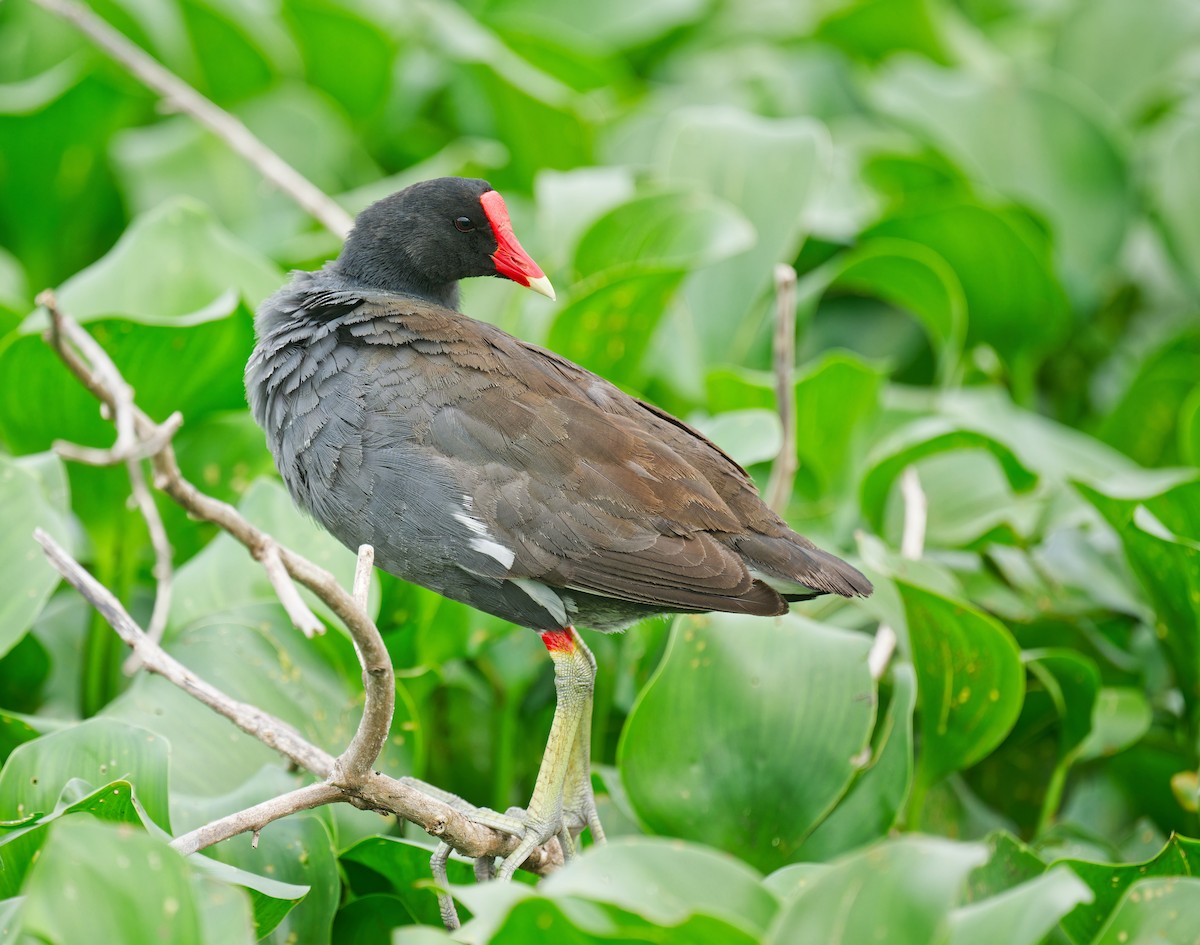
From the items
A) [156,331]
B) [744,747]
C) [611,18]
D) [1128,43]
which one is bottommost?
[744,747]

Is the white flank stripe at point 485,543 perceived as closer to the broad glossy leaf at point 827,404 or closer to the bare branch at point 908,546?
the bare branch at point 908,546

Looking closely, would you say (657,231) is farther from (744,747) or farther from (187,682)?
(187,682)

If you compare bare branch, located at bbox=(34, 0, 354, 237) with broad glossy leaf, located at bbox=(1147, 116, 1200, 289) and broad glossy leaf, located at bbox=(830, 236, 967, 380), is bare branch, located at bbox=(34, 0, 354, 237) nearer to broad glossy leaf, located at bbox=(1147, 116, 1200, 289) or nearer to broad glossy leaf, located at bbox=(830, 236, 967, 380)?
broad glossy leaf, located at bbox=(830, 236, 967, 380)

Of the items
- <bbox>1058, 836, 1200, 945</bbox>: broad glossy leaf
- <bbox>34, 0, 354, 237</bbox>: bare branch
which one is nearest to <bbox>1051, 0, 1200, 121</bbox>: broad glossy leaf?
<bbox>34, 0, 354, 237</bbox>: bare branch

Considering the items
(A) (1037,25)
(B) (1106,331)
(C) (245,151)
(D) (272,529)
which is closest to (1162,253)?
(B) (1106,331)

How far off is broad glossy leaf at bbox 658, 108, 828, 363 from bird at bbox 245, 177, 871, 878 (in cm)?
134

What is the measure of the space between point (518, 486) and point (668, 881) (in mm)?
757

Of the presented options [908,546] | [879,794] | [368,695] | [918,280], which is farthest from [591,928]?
[918,280]

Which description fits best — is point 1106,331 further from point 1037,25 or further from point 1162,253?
point 1037,25

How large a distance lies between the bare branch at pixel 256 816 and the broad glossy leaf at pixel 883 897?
718 mm

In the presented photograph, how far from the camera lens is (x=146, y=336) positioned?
2.79 metres

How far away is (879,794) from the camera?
269 centimetres

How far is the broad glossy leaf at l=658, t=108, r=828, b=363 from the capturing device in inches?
149

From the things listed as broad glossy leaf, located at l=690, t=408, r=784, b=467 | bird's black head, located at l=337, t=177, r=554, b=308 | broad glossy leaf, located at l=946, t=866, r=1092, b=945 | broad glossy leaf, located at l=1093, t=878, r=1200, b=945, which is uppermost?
bird's black head, located at l=337, t=177, r=554, b=308
